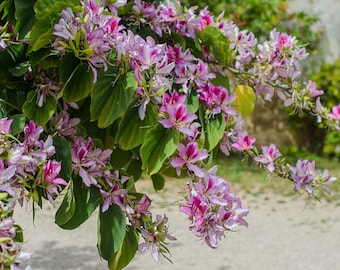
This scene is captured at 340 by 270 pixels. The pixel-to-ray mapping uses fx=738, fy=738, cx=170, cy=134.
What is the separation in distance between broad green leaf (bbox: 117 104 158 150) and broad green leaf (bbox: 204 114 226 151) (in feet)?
0.73

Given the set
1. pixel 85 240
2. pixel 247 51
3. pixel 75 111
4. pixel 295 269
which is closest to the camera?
pixel 75 111

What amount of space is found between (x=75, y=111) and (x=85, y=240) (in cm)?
323

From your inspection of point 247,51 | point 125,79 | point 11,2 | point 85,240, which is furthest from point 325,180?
point 85,240

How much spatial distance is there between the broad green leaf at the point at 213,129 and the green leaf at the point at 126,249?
25cm

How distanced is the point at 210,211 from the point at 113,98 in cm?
29

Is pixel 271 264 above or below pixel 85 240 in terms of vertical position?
above

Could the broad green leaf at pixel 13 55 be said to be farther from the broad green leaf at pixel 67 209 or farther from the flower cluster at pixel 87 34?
the broad green leaf at pixel 67 209

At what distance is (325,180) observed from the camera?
1.73 metres

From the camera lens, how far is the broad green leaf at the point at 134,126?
142cm

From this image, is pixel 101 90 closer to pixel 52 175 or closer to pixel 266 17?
pixel 52 175

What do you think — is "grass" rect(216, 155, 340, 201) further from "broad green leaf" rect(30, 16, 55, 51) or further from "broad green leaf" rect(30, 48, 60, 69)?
"broad green leaf" rect(30, 16, 55, 51)

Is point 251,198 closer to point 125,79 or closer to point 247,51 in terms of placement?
point 247,51

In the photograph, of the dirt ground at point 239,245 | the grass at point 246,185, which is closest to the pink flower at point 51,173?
the dirt ground at point 239,245

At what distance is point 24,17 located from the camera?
1.50 meters
